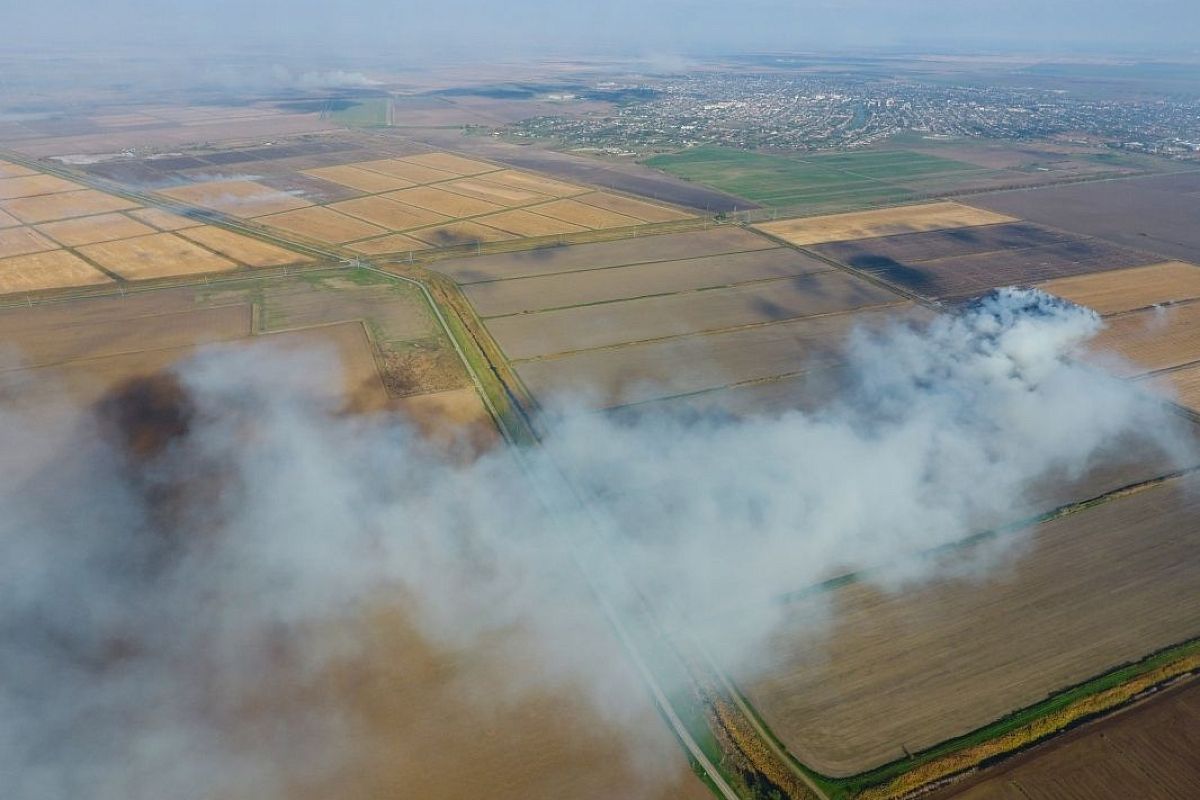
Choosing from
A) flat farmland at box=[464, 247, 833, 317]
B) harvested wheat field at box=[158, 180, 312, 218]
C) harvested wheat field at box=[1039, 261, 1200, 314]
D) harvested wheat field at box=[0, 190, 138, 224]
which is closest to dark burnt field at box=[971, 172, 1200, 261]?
harvested wheat field at box=[1039, 261, 1200, 314]

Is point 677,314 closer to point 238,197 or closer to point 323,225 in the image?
point 323,225

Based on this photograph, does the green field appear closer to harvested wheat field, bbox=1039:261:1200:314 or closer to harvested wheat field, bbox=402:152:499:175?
harvested wheat field, bbox=402:152:499:175

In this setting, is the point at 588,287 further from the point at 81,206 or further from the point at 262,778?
the point at 81,206

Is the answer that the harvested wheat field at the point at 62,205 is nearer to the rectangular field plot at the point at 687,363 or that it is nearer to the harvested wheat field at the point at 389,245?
the harvested wheat field at the point at 389,245

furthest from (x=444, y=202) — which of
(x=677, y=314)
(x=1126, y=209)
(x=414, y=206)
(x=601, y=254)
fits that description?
(x=1126, y=209)

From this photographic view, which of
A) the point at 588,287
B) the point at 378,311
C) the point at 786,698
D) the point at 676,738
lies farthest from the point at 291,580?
the point at 588,287

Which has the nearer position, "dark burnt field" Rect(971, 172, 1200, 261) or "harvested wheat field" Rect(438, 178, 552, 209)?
"dark burnt field" Rect(971, 172, 1200, 261)

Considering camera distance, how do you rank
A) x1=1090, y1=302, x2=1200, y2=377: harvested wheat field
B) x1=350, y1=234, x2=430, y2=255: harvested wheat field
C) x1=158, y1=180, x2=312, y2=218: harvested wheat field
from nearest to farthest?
x1=1090, y1=302, x2=1200, y2=377: harvested wheat field
x1=350, y1=234, x2=430, y2=255: harvested wheat field
x1=158, y1=180, x2=312, y2=218: harvested wheat field
